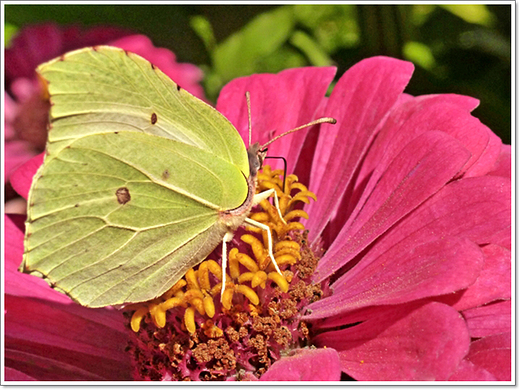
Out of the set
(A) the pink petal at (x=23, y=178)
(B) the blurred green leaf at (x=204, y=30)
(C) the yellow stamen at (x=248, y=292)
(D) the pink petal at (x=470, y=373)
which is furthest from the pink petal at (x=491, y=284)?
(B) the blurred green leaf at (x=204, y=30)

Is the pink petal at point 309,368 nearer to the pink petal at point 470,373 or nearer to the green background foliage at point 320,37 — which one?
the pink petal at point 470,373

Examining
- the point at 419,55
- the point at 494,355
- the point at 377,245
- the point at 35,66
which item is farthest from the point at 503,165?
the point at 35,66

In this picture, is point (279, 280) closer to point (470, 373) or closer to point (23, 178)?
point (470, 373)

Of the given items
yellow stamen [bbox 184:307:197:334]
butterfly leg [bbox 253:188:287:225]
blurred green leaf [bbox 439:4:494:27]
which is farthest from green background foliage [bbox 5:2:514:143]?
yellow stamen [bbox 184:307:197:334]

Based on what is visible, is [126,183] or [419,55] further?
[419,55]

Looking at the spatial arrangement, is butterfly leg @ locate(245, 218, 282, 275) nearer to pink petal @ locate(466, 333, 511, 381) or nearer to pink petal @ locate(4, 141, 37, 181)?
pink petal @ locate(466, 333, 511, 381)
